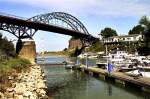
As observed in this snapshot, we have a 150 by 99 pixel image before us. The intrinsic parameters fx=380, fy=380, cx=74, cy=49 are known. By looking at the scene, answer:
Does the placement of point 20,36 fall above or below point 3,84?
above

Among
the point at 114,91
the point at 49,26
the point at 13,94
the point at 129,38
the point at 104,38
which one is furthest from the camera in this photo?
the point at 104,38

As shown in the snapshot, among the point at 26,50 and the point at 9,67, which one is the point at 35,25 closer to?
the point at 26,50

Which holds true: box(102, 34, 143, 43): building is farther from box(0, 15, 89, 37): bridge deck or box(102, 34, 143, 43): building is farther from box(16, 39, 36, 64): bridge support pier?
box(16, 39, 36, 64): bridge support pier

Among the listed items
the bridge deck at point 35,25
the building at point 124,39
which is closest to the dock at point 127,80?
the bridge deck at point 35,25

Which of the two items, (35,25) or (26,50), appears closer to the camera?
(26,50)

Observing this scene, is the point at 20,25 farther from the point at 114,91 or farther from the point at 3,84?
the point at 3,84

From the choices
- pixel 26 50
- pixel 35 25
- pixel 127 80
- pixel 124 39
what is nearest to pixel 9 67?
pixel 127 80

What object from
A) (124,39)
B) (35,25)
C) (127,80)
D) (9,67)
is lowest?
(127,80)

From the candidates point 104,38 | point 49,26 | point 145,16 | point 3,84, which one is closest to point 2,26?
point 49,26

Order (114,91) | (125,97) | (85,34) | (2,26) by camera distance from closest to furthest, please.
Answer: (125,97) < (114,91) < (2,26) < (85,34)

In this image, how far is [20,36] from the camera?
98.9 meters

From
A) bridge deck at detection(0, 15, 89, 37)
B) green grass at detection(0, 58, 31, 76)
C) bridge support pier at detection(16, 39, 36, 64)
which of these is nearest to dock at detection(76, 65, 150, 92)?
green grass at detection(0, 58, 31, 76)

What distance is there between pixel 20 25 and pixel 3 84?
7298cm

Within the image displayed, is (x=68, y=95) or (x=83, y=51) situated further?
(x=83, y=51)
